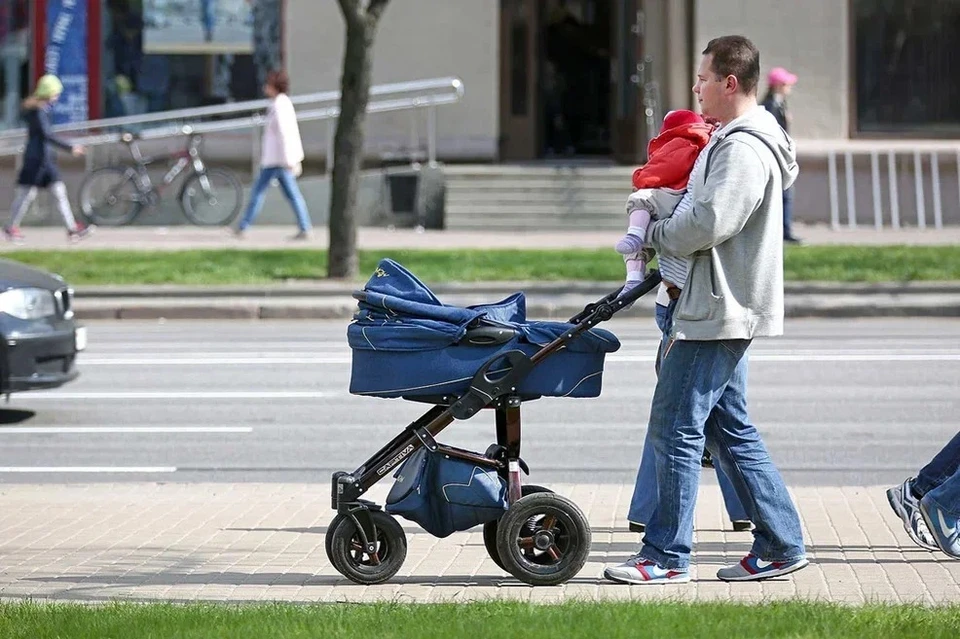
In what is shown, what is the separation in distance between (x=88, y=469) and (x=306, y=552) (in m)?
2.69

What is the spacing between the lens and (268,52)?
23828 mm

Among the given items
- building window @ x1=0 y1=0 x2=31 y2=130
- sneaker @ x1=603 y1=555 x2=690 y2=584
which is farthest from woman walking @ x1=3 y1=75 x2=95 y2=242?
sneaker @ x1=603 y1=555 x2=690 y2=584

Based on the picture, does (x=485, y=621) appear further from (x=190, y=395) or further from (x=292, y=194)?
(x=292, y=194)

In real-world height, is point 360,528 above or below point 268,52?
below

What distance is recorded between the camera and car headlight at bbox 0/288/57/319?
9898mm

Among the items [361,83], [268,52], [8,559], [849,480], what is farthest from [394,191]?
[8,559]

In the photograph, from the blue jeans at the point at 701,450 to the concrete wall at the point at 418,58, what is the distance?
1811 centimetres

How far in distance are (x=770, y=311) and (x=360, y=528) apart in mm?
1654

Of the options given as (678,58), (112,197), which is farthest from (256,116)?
(678,58)

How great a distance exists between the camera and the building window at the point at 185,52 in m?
23.7

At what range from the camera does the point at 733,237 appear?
556 centimetres

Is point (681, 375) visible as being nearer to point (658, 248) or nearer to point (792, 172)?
point (658, 248)

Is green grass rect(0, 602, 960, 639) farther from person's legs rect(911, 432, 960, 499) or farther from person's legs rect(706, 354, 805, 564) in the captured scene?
person's legs rect(911, 432, 960, 499)

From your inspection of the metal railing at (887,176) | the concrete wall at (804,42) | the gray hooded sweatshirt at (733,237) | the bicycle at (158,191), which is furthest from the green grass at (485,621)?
the concrete wall at (804,42)
